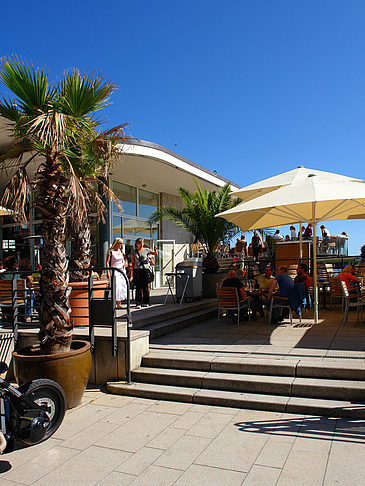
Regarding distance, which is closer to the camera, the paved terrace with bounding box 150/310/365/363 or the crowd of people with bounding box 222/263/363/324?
the paved terrace with bounding box 150/310/365/363

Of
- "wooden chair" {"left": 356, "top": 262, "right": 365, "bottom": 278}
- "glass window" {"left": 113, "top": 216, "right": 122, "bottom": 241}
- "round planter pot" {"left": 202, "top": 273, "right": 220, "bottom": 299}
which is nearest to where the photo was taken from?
Result: "wooden chair" {"left": 356, "top": 262, "right": 365, "bottom": 278}

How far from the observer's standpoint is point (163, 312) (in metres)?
8.63

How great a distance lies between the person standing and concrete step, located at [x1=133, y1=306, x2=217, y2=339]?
1206 millimetres

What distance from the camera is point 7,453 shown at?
155 inches

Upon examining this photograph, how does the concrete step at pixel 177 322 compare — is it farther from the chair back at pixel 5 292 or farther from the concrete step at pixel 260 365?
the chair back at pixel 5 292

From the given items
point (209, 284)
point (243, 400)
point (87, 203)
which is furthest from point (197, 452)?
point (209, 284)

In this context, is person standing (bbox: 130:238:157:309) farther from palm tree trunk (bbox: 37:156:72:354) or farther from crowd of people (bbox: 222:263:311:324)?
palm tree trunk (bbox: 37:156:72:354)

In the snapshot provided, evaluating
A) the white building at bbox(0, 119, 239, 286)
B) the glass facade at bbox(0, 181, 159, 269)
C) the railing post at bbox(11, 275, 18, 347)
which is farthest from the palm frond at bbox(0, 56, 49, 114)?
the glass facade at bbox(0, 181, 159, 269)

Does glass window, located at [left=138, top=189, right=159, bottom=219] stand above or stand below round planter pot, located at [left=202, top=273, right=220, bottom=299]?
above

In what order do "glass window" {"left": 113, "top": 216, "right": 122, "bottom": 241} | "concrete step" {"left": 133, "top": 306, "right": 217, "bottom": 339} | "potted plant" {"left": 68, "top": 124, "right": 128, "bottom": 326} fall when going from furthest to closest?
1. "glass window" {"left": 113, "top": 216, "right": 122, "bottom": 241}
2. "concrete step" {"left": 133, "top": 306, "right": 217, "bottom": 339}
3. "potted plant" {"left": 68, "top": 124, "right": 128, "bottom": 326}

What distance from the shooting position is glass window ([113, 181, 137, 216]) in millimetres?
16297

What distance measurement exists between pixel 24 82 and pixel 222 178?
13.6 meters

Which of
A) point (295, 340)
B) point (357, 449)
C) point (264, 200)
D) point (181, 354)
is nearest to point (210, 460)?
point (357, 449)

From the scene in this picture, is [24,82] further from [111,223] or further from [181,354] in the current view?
[111,223]
